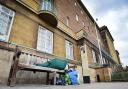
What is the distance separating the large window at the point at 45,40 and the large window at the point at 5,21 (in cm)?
240

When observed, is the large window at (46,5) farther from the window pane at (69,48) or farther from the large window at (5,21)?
the window pane at (69,48)

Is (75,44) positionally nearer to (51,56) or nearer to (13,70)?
(51,56)

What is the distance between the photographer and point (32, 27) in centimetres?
801

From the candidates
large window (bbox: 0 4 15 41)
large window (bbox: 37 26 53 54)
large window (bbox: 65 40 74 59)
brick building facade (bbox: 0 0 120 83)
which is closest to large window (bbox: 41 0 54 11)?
brick building facade (bbox: 0 0 120 83)

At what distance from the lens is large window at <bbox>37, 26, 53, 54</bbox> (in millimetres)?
8440

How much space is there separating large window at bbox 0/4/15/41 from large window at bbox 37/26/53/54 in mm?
2403

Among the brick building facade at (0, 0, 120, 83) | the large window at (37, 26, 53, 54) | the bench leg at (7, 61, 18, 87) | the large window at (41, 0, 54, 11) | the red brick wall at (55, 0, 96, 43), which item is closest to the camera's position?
the bench leg at (7, 61, 18, 87)

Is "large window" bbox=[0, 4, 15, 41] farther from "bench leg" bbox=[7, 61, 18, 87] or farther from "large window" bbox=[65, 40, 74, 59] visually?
"large window" bbox=[65, 40, 74, 59]

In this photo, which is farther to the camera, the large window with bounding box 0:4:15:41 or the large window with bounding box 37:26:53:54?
the large window with bounding box 37:26:53:54

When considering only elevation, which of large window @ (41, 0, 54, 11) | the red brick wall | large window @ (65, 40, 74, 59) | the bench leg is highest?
the red brick wall

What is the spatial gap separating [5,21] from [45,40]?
3376mm

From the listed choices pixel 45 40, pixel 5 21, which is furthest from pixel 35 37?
pixel 5 21

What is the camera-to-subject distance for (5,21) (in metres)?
6.57

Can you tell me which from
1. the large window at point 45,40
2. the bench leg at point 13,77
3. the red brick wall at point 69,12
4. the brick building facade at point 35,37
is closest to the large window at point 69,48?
the brick building facade at point 35,37
